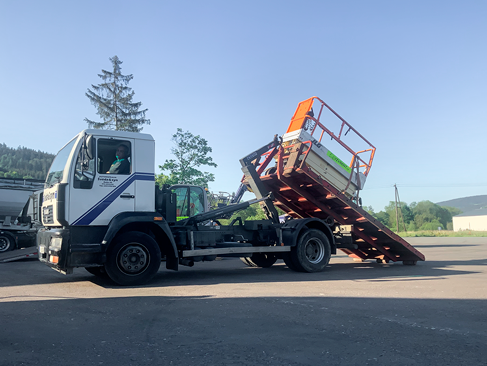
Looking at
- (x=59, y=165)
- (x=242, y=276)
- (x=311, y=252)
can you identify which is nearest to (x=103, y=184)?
(x=59, y=165)

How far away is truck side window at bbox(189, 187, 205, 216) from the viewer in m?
11.9

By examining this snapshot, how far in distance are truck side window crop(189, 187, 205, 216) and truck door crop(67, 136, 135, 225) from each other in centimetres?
336

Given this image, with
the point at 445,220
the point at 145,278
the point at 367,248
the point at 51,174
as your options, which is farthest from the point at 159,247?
the point at 445,220

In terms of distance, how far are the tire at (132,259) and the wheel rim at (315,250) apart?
4058mm

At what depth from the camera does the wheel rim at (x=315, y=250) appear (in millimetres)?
10922

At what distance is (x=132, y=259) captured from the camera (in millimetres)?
8430

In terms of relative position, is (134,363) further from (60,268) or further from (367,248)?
(367,248)

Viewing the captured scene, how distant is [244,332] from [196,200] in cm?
772

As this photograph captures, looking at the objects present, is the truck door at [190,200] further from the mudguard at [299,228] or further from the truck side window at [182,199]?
the mudguard at [299,228]

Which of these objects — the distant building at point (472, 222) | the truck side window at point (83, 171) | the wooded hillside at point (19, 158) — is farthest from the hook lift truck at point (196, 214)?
the wooded hillside at point (19, 158)

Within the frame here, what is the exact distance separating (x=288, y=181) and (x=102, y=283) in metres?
4.94

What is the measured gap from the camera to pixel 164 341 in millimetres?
4379

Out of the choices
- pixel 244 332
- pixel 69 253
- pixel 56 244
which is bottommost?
pixel 244 332

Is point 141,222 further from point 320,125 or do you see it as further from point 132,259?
point 320,125
